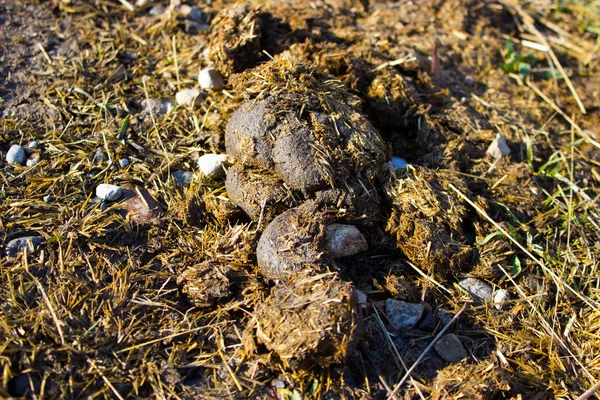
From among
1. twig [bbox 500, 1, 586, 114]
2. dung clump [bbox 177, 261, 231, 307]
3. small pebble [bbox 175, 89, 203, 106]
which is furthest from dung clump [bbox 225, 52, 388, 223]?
twig [bbox 500, 1, 586, 114]

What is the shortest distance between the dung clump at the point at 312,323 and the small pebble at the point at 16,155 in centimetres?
188

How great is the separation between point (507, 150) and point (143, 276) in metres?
2.62

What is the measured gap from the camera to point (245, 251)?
289 centimetres

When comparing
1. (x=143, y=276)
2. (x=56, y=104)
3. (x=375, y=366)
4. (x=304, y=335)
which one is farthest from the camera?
(x=56, y=104)

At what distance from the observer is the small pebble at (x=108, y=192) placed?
123 inches

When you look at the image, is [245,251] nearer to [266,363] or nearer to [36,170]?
[266,363]

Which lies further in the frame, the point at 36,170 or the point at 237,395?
the point at 36,170

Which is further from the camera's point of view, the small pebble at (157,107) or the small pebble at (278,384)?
the small pebble at (157,107)

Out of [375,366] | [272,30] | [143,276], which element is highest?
[272,30]

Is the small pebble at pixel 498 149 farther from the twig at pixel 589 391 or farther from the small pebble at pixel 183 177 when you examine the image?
the small pebble at pixel 183 177

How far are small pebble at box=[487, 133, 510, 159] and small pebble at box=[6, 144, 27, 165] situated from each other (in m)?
3.13

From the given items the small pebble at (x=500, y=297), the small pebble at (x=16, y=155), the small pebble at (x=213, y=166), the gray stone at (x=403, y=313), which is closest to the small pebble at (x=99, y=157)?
the small pebble at (x=16, y=155)

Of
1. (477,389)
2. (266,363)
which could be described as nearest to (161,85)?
(266,363)

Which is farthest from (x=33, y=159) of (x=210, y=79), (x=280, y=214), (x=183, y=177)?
(x=280, y=214)
